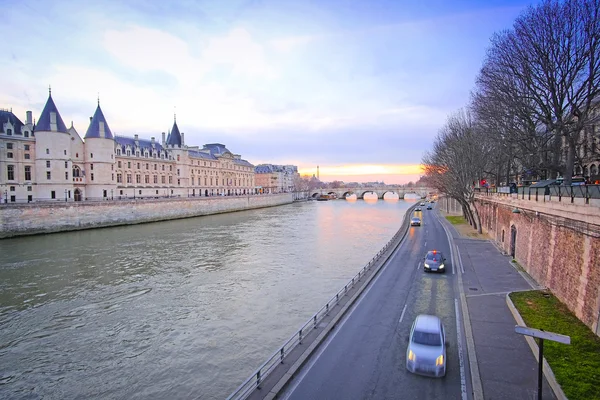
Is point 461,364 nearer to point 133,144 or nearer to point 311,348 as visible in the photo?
point 311,348

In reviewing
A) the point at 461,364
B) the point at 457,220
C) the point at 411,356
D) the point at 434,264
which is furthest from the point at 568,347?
the point at 457,220

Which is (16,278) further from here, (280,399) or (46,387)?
(280,399)

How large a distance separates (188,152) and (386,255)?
251ft

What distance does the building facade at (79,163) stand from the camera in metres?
52.6

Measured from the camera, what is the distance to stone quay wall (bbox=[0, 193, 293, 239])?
42.2 meters

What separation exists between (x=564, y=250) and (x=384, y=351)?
411 inches

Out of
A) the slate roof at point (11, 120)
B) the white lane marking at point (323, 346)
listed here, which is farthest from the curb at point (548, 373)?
the slate roof at point (11, 120)

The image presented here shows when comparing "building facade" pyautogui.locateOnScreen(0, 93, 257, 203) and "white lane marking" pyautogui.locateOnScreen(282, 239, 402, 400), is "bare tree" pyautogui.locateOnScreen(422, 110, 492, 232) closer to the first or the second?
"white lane marking" pyautogui.locateOnScreen(282, 239, 402, 400)

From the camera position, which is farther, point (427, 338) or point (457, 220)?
point (457, 220)

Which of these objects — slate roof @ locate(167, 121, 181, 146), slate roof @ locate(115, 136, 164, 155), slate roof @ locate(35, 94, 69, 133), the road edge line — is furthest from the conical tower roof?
the road edge line

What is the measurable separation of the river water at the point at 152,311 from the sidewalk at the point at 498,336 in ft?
25.4

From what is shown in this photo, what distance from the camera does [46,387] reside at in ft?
38.7

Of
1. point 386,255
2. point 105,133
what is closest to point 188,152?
point 105,133

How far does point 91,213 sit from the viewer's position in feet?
166
